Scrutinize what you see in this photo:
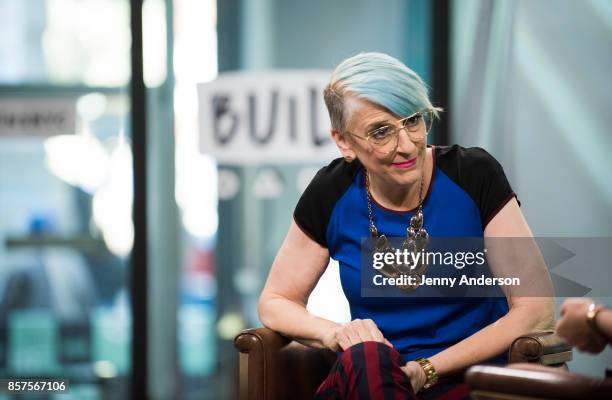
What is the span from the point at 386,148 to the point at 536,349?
1.88 ft

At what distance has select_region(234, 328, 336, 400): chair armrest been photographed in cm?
227

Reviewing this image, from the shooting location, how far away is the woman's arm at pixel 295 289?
2.29 metres

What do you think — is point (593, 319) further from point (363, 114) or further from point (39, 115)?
point (39, 115)

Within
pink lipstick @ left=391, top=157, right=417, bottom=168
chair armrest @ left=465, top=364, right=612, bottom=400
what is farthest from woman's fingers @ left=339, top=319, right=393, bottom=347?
chair armrest @ left=465, top=364, right=612, bottom=400

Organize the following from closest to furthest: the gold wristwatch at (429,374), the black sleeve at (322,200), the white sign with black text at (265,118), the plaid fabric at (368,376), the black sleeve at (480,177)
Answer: the plaid fabric at (368,376) < the gold wristwatch at (429,374) < the black sleeve at (480,177) < the black sleeve at (322,200) < the white sign with black text at (265,118)

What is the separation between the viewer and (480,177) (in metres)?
2.24

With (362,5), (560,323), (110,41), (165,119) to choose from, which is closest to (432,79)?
(362,5)

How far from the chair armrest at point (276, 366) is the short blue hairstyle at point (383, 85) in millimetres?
591

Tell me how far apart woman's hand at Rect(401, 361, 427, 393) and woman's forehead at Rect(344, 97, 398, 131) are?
568mm

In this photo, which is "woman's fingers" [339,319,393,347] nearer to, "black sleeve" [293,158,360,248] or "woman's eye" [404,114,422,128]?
"black sleeve" [293,158,360,248]

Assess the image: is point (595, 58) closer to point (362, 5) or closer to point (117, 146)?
point (362, 5)

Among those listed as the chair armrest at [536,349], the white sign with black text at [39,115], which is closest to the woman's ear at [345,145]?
the chair armrest at [536,349]

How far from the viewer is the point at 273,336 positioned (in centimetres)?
233

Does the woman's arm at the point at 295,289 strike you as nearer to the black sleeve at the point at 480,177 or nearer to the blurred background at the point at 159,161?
the black sleeve at the point at 480,177
